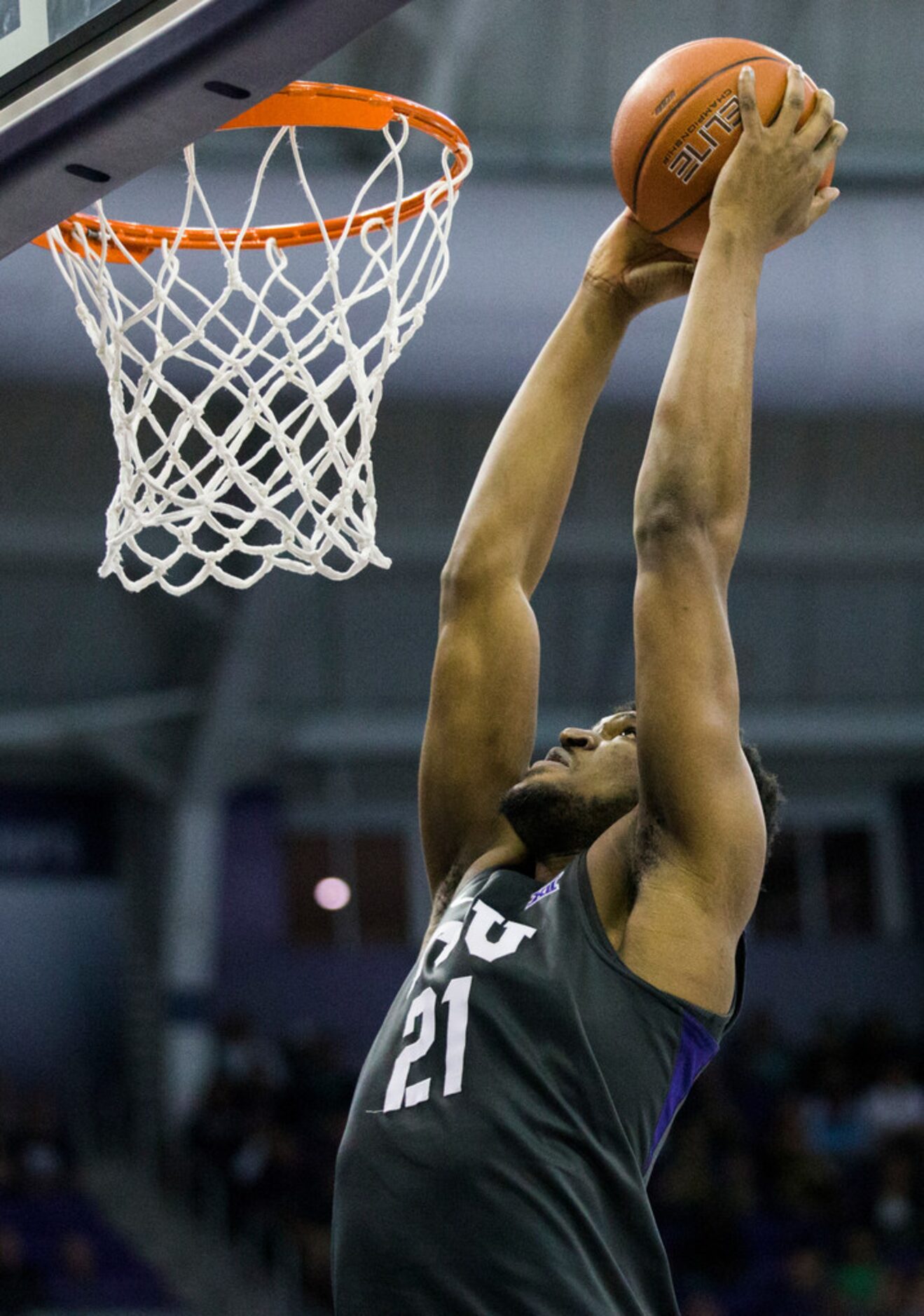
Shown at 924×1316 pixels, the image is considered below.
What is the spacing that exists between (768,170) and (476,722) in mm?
1026

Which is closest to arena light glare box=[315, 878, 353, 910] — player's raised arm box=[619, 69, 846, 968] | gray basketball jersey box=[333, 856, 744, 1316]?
gray basketball jersey box=[333, 856, 744, 1316]

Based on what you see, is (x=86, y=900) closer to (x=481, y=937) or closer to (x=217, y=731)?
(x=217, y=731)

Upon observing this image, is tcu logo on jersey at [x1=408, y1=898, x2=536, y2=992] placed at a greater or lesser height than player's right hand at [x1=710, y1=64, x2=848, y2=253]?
lesser

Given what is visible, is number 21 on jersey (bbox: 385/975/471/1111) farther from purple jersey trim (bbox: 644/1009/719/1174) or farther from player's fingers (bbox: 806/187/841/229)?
player's fingers (bbox: 806/187/841/229)

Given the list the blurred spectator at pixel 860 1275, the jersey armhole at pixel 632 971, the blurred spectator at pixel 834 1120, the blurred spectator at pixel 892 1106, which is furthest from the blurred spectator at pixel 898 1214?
the jersey armhole at pixel 632 971

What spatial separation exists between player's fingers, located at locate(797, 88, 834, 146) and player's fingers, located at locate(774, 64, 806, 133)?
18 mm

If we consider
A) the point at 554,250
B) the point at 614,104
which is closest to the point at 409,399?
the point at 554,250

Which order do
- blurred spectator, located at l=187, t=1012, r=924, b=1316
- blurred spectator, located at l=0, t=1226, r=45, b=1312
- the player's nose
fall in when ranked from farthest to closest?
1. blurred spectator, located at l=187, t=1012, r=924, b=1316
2. blurred spectator, located at l=0, t=1226, r=45, b=1312
3. the player's nose

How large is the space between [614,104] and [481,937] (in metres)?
8.06

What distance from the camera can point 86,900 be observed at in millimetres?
15719

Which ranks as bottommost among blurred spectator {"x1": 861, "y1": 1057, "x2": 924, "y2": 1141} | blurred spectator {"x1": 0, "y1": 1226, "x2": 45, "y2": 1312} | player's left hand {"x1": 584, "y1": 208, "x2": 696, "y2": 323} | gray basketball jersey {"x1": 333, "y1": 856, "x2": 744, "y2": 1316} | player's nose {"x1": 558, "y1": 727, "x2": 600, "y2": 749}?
blurred spectator {"x1": 0, "y1": 1226, "x2": 45, "y2": 1312}

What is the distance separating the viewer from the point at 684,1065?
2.51 meters

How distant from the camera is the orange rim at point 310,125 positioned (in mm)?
2945

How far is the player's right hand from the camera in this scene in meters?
2.56
